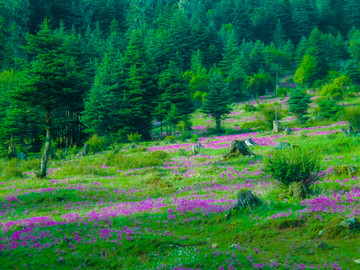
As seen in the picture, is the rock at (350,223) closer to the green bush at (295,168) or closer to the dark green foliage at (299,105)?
the green bush at (295,168)

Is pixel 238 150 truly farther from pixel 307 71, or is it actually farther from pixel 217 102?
pixel 307 71

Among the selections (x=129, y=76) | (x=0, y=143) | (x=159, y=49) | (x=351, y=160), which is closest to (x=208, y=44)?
(x=159, y=49)

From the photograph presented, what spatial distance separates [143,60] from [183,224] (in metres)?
49.1

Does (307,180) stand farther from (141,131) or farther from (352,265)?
(141,131)

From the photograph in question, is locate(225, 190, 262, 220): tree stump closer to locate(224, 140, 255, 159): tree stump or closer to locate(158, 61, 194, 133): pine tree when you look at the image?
locate(224, 140, 255, 159): tree stump

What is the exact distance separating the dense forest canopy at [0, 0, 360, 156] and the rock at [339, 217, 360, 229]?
18.7 metres

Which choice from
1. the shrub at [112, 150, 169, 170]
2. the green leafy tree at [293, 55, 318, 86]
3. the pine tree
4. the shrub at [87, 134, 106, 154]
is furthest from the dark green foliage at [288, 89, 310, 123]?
the green leafy tree at [293, 55, 318, 86]

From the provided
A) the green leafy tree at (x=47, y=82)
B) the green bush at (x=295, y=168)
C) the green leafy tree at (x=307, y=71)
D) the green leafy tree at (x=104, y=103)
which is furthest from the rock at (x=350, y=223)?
the green leafy tree at (x=307, y=71)

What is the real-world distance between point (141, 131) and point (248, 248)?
44858 millimetres

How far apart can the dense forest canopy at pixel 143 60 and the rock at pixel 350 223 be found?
18716 millimetres

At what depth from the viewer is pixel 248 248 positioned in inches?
307

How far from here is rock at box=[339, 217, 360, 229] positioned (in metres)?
7.93

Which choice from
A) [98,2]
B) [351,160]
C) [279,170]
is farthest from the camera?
[98,2]

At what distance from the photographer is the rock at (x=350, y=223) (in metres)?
7.93
